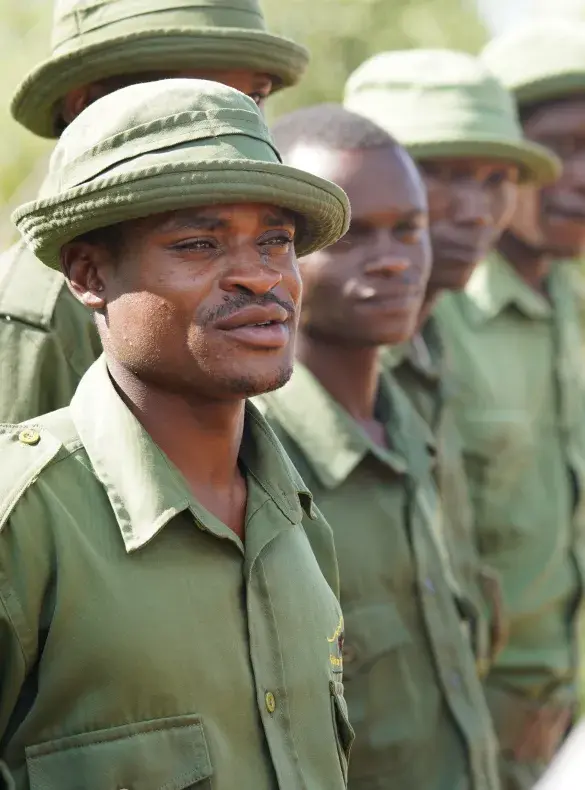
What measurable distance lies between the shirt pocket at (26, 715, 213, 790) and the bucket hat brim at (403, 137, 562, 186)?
123 inches

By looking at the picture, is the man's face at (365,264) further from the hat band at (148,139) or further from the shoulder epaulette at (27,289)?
the hat band at (148,139)

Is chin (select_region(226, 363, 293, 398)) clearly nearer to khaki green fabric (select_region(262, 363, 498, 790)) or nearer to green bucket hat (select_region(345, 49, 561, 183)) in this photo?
khaki green fabric (select_region(262, 363, 498, 790))

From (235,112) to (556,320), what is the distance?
410 cm

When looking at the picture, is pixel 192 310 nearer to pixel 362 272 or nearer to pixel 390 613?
pixel 362 272

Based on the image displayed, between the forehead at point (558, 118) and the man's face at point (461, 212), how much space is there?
1.09 m

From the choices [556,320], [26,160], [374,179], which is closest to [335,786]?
[374,179]

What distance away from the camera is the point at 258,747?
295 centimetres

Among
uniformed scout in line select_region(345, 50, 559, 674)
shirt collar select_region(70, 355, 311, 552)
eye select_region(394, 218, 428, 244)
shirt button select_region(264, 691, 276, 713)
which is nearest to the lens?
shirt collar select_region(70, 355, 311, 552)

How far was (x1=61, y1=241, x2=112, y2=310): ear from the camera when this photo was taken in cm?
297

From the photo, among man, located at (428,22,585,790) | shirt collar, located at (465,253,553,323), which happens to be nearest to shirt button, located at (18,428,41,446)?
man, located at (428,22,585,790)

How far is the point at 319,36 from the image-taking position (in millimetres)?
11164

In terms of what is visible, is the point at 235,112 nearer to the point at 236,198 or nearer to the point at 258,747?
the point at 236,198

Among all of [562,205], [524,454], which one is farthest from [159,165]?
[562,205]

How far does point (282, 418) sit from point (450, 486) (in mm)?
948
